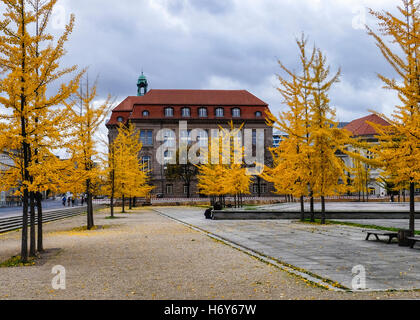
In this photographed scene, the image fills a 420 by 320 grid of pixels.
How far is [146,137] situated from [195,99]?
12.1m

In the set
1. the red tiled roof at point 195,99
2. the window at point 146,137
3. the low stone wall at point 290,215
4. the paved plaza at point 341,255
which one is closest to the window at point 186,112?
the red tiled roof at point 195,99

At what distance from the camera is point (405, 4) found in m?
14.5

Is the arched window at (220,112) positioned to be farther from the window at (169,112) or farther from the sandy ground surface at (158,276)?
the sandy ground surface at (158,276)

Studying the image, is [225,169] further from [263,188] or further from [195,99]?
[195,99]

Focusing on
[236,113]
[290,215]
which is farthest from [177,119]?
[290,215]

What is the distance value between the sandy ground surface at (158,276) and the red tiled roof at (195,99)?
65186 mm

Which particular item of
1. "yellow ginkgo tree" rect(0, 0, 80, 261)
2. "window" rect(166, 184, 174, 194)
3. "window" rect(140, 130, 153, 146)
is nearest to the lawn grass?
"yellow ginkgo tree" rect(0, 0, 80, 261)

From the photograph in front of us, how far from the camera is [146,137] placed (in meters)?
76.8

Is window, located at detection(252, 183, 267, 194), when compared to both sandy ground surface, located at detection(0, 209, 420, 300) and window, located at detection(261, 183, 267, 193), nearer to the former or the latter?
window, located at detection(261, 183, 267, 193)

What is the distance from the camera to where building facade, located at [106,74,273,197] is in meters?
75.8

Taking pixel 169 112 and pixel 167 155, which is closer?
pixel 169 112
